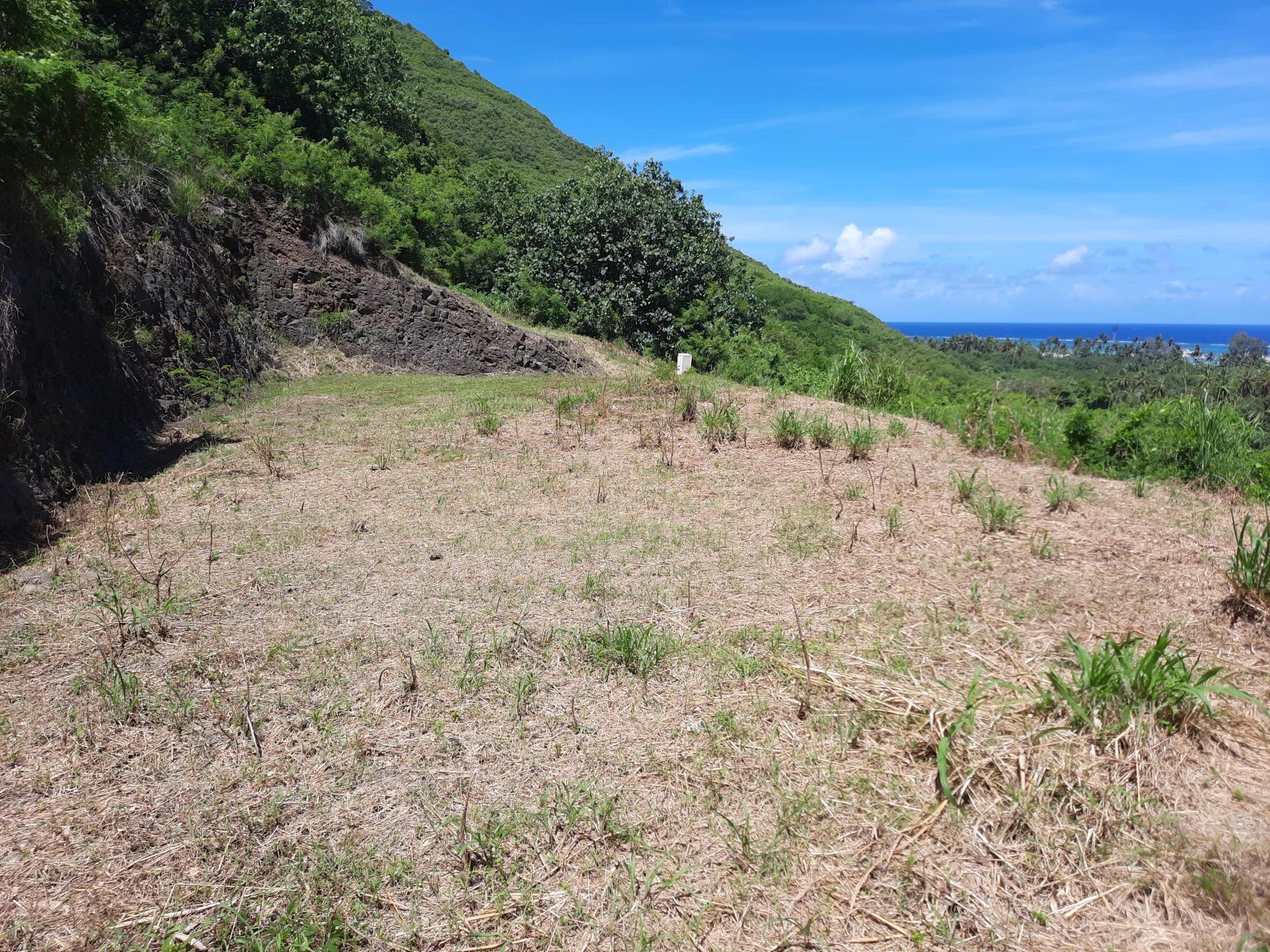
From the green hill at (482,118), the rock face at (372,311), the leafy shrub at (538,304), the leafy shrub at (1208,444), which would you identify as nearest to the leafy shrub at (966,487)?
the leafy shrub at (1208,444)

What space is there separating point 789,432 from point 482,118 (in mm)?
33544

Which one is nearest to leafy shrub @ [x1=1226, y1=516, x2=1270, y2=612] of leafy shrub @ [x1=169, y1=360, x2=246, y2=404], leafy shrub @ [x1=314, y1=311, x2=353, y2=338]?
leafy shrub @ [x1=169, y1=360, x2=246, y2=404]

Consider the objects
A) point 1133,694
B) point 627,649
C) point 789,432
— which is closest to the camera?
point 1133,694

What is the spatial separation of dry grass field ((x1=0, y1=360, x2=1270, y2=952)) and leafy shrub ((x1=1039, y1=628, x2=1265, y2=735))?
2 cm

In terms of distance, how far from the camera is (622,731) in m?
3.29

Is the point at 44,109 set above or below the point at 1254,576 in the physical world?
above

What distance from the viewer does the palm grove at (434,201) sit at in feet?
20.4

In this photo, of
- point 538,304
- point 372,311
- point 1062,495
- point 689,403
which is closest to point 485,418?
point 689,403

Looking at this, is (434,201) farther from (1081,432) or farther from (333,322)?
(1081,432)

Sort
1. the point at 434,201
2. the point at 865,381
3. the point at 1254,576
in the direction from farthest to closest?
the point at 434,201 → the point at 865,381 → the point at 1254,576

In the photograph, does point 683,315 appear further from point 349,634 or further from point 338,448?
point 349,634

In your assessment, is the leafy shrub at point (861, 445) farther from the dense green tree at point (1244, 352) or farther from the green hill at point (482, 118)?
the green hill at point (482, 118)

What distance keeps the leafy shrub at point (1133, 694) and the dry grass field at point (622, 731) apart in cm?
2

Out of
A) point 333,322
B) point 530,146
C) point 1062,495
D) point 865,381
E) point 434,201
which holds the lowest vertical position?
point 1062,495
